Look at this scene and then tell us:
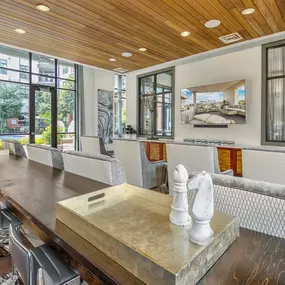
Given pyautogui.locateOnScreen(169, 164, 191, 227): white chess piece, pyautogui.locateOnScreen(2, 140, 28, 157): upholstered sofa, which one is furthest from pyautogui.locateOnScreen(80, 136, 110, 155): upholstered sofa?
pyautogui.locateOnScreen(169, 164, 191, 227): white chess piece

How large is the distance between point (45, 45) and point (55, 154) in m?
3.24

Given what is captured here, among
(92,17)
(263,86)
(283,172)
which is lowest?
(283,172)

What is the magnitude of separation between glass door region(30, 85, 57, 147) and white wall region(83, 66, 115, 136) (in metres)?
0.97

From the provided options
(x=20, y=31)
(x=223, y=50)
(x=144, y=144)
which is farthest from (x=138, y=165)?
(x=223, y=50)

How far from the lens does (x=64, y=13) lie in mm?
3217

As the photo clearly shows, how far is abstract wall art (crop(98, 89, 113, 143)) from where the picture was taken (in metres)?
7.68

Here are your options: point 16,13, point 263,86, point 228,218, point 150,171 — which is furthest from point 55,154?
point 263,86

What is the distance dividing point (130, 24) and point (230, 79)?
2.51 m

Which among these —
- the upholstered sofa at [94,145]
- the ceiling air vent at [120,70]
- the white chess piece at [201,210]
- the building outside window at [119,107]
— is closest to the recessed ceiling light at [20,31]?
the upholstered sofa at [94,145]

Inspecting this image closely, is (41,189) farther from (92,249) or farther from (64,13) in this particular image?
(64,13)

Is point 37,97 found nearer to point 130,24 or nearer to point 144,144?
point 130,24

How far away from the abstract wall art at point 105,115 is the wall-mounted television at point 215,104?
3134 mm

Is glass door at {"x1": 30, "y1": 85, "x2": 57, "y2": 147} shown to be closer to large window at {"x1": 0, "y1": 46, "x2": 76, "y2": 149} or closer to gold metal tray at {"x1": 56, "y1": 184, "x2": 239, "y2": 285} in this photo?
large window at {"x1": 0, "y1": 46, "x2": 76, "y2": 149}

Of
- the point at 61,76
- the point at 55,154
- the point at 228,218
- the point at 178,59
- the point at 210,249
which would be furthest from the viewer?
the point at 61,76
